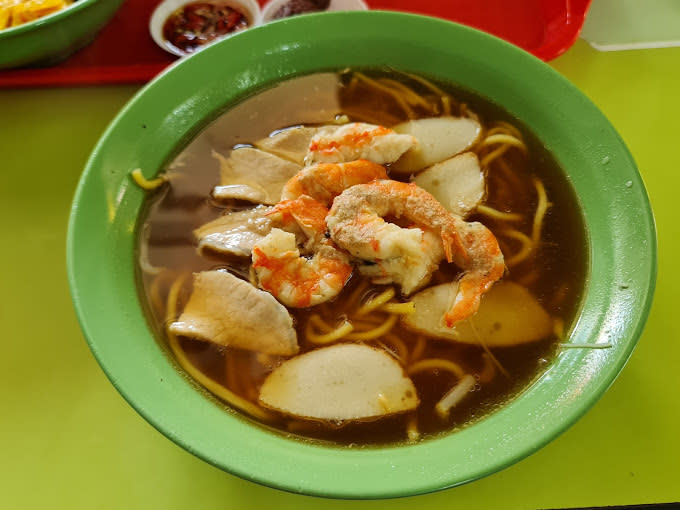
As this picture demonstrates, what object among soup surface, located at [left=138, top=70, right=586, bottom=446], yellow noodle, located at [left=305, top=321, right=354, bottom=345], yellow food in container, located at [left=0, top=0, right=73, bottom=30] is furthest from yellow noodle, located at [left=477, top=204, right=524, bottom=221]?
yellow food in container, located at [left=0, top=0, right=73, bottom=30]

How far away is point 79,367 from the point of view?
1.83 m

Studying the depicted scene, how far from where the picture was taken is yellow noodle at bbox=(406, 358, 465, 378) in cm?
168

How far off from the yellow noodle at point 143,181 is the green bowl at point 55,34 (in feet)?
2.38

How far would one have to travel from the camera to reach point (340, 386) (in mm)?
1615

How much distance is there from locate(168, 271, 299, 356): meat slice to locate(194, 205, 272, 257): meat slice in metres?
0.10

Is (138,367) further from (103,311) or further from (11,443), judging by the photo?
(11,443)

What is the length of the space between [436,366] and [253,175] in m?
0.87

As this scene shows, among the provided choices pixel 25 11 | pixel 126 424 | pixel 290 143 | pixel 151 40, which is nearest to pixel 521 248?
pixel 290 143

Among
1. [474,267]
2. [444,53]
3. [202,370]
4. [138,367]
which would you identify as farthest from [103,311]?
[444,53]

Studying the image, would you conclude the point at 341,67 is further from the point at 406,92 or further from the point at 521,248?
the point at 521,248

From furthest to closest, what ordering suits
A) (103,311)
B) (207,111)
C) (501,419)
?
(207,111) → (103,311) → (501,419)

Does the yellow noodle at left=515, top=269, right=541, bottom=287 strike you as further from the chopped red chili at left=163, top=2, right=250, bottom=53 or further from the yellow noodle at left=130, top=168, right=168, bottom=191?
the chopped red chili at left=163, top=2, right=250, bottom=53

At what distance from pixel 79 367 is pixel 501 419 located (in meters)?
1.28

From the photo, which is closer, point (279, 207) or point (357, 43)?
point (279, 207)
